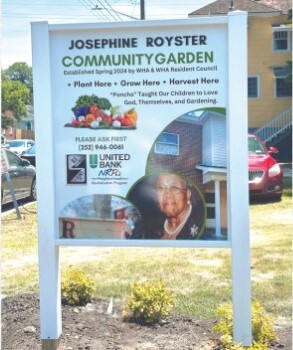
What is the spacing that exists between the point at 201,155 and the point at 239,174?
10.5 inches

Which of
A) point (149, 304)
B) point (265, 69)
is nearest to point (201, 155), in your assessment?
point (149, 304)

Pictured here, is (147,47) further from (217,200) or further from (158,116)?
(217,200)

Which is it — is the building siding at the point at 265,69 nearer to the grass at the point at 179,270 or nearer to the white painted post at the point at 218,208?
the grass at the point at 179,270

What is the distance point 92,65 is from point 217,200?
118 cm

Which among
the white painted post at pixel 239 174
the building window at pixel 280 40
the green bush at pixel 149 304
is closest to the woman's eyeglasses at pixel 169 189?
the white painted post at pixel 239 174

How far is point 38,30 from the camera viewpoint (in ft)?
12.1

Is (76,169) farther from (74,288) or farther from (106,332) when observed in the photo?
(74,288)

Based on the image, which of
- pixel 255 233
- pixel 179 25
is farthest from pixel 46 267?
pixel 255 233

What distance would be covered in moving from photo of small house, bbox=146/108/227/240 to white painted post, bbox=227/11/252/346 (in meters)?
0.07

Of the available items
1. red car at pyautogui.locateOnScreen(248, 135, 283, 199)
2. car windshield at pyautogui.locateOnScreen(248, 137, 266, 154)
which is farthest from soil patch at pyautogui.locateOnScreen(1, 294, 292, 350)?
car windshield at pyautogui.locateOnScreen(248, 137, 266, 154)

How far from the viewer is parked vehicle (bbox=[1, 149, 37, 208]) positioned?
37.6 feet

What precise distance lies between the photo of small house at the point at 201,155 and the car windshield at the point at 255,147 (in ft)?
32.4

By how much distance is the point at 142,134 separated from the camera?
3.63m

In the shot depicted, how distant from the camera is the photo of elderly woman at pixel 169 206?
3.65 meters
